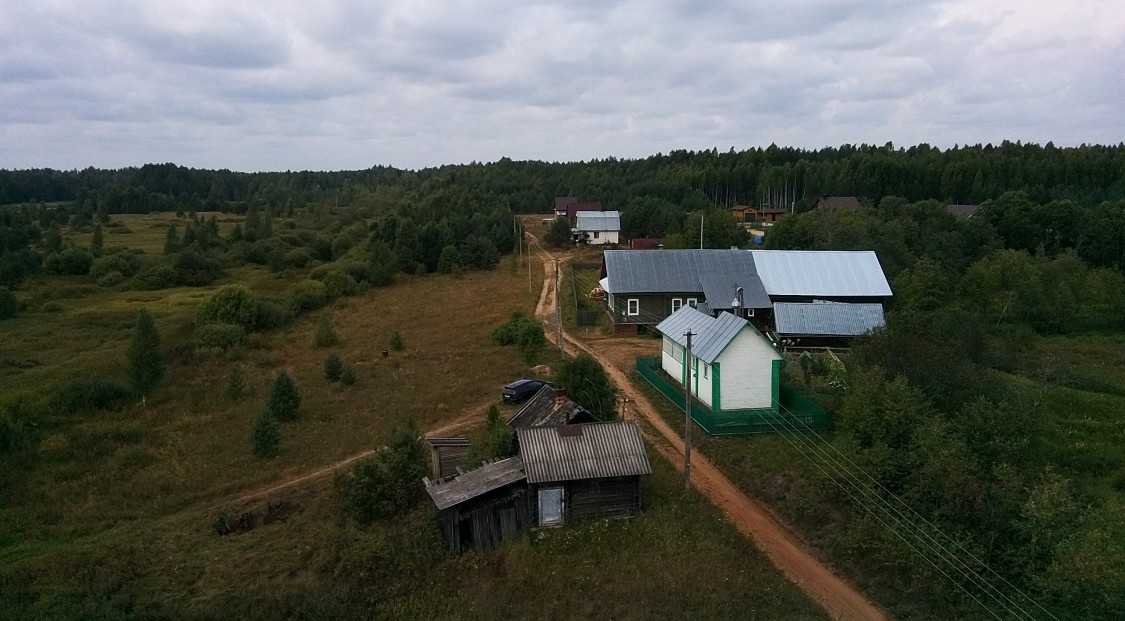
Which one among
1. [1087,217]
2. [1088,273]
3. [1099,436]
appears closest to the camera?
[1099,436]

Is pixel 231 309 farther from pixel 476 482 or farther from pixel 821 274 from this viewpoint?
pixel 821 274

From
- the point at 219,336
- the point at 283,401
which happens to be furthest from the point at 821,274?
the point at 219,336

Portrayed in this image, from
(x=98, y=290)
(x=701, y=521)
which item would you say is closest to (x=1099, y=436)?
(x=701, y=521)

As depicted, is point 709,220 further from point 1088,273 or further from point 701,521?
point 701,521

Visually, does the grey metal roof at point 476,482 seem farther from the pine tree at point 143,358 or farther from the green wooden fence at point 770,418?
the pine tree at point 143,358

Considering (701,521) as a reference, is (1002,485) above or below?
above

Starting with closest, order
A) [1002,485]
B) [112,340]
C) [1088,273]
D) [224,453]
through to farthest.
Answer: [1002,485]
[224,453]
[112,340]
[1088,273]

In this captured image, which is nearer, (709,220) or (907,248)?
(907,248)
